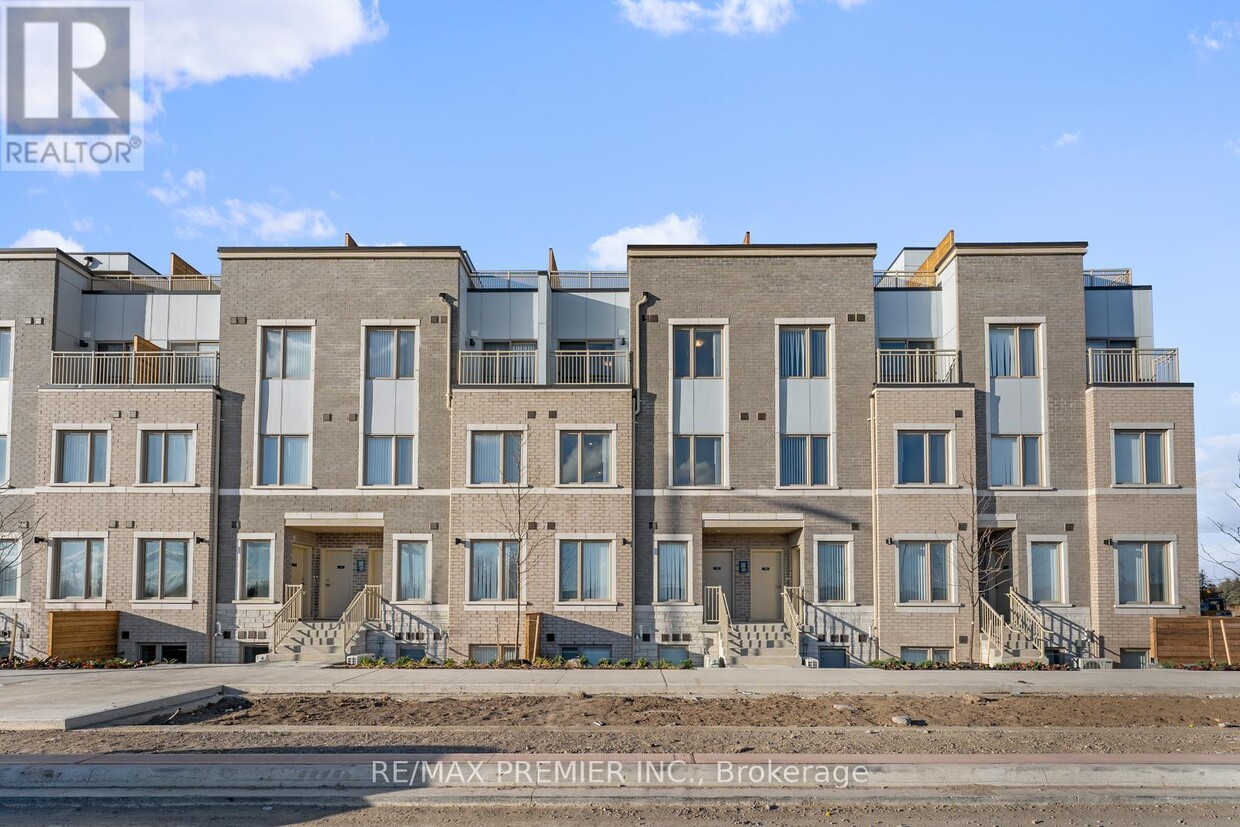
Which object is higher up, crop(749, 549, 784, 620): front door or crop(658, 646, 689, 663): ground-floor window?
crop(749, 549, 784, 620): front door

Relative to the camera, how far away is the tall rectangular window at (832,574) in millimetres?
27562

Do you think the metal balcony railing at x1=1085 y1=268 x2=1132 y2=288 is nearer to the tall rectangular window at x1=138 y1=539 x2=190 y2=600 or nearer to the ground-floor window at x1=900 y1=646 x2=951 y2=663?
the ground-floor window at x1=900 y1=646 x2=951 y2=663

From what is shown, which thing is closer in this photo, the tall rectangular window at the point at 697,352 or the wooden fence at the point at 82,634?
the wooden fence at the point at 82,634

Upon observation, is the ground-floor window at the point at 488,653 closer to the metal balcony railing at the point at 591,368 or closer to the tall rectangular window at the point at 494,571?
the tall rectangular window at the point at 494,571

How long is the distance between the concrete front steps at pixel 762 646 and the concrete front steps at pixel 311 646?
9491 millimetres

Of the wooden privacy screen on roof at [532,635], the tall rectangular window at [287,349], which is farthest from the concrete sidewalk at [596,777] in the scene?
the tall rectangular window at [287,349]

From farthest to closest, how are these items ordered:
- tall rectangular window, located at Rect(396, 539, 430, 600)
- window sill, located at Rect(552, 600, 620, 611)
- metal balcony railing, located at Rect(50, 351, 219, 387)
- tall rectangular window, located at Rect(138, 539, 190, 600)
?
metal balcony railing, located at Rect(50, 351, 219, 387) → tall rectangular window, located at Rect(396, 539, 430, 600) → tall rectangular window, located at Rect(138, 539, 190, 600) → window sill, located at Rect(552, 600, 620, 611)

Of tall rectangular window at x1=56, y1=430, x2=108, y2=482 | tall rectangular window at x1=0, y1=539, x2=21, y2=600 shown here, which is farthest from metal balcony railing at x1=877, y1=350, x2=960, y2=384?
tall rectangular window at x1=0, y1=539, x2=21, y2=600

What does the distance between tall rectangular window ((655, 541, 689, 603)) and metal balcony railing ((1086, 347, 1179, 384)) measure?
11.6 metres

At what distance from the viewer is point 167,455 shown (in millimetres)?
28219

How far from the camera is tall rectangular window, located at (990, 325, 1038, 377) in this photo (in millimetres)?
28281

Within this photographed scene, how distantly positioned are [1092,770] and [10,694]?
55.1 feet

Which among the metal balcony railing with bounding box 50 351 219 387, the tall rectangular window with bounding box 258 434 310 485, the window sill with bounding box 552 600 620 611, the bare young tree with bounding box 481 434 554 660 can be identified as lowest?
the window sill with bounding box 552 600 620 611

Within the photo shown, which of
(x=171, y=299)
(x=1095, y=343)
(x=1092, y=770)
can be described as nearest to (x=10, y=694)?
(x=171, y=299)
